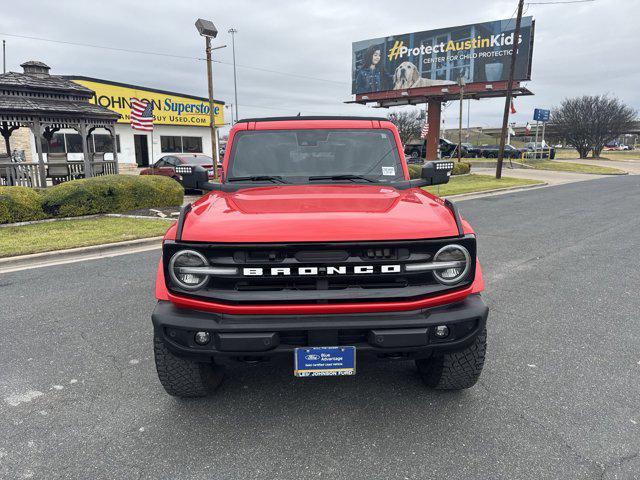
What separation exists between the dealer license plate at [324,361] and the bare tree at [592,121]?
177 ft

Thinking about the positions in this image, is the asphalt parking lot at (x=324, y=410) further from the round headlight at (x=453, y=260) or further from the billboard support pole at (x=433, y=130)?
the billboard support pole at (x=433, y=130)

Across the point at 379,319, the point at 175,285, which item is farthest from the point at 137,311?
the point at 379,319

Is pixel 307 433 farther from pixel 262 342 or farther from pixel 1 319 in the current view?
pixel 1 319

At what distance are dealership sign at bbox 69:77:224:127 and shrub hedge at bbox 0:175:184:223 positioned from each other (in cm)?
1860

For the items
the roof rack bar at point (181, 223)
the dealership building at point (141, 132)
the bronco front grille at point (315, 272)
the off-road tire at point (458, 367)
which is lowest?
the off-road tire at point (458, 367)

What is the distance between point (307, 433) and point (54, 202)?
971 cm

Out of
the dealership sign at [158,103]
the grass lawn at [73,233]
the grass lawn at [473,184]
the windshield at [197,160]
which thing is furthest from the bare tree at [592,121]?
the grass lawn at [73,233]

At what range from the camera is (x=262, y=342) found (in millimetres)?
2389

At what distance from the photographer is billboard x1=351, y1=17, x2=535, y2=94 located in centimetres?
3219

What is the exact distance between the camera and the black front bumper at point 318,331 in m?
2.41

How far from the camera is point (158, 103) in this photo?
1216 inches

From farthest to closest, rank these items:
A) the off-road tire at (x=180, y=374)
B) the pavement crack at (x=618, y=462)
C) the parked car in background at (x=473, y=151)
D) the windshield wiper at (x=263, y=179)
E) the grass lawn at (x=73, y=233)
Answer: the parked car in background at (x=473, y=151) → the grass lawn at (x=73, y=233) → the windshield wiper at (x=263, y=179) → the off-road tire at (x=180, y=374) → the pavement crack at (x=618, y=462)

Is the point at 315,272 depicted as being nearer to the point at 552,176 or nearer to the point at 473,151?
the point at 552,176

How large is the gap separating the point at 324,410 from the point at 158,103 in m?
31.9
